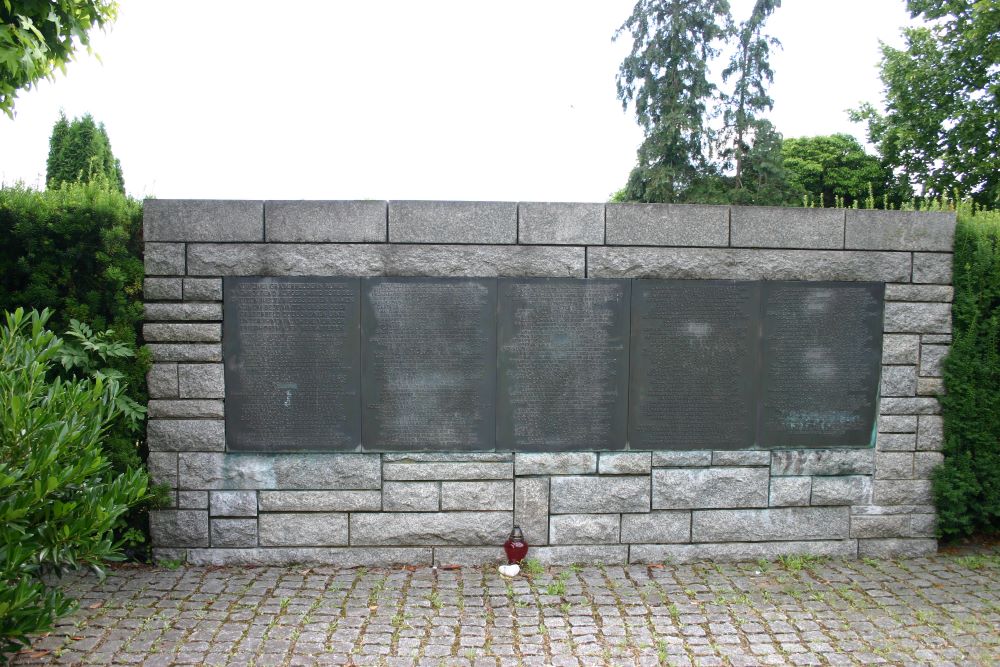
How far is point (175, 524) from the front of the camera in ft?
14.9

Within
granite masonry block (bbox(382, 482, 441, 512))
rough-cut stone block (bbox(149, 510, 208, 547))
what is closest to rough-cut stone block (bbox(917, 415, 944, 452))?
granite masonry block (bbox(382, 482, 441, 512))

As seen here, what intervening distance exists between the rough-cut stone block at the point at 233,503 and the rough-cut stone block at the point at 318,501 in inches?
2.5

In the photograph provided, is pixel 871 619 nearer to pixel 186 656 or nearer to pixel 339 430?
pixel 339 430

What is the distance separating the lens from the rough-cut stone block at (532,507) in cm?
462

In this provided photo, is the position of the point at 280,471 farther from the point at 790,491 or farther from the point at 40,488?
the point at 790,491

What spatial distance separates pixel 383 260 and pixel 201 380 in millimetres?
1418

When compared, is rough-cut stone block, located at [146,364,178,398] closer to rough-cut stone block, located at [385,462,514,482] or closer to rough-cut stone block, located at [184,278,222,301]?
rough-cut stone block, located at [184,278,222,301]

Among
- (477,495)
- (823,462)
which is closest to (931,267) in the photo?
(823,462)

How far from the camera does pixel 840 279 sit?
472 cm

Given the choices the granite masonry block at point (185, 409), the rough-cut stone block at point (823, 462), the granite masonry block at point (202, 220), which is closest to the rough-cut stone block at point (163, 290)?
the granite masonry block at point (202, 220)

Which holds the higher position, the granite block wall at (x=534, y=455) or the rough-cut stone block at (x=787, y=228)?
the rough-cut stone block at (x=787, y=228)

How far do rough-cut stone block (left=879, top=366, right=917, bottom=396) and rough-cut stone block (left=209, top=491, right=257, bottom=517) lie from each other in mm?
4327

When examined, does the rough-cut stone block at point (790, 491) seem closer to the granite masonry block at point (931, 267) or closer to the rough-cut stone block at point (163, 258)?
the granite masonry block at point (931, 267)

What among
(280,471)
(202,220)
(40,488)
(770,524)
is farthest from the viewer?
(770,524)
